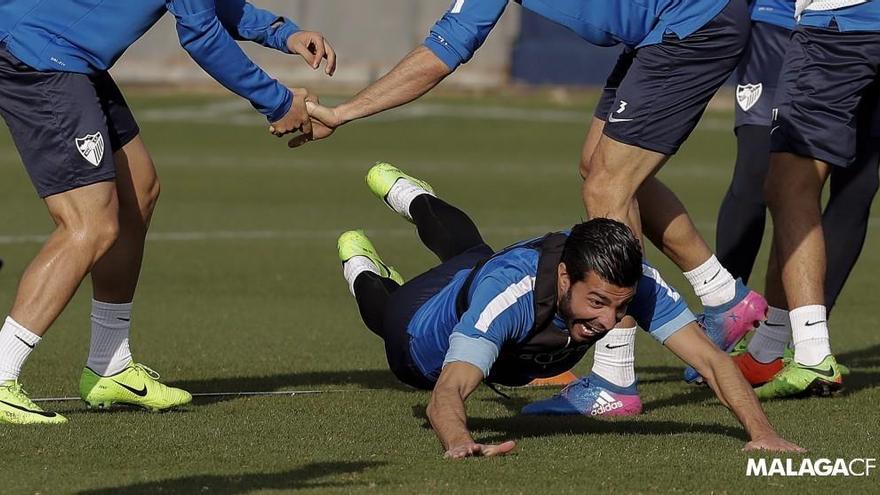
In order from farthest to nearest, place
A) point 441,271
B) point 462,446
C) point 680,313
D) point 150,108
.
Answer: point 150,108 → point 441,271 → point 680,313 → point 462,446

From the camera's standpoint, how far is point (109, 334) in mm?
7246

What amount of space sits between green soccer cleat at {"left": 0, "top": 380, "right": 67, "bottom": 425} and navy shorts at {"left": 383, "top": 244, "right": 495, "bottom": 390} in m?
1.33

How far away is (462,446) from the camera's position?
5664 millimetres

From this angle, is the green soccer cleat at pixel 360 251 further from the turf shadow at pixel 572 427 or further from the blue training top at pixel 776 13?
the blue training top at pixel 776 13

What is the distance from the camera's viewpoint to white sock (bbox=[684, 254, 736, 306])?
7727 mm

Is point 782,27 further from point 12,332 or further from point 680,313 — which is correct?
point 12,332

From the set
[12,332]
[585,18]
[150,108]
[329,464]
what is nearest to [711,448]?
[329,464]

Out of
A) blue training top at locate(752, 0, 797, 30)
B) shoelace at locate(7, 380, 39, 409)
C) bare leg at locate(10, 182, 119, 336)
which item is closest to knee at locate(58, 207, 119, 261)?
bare leg at locate(10, 182, 119, 336)

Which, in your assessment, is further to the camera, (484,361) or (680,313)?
(680,313)

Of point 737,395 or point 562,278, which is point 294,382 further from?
point 737,395

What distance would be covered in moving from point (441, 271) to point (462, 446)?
151cm

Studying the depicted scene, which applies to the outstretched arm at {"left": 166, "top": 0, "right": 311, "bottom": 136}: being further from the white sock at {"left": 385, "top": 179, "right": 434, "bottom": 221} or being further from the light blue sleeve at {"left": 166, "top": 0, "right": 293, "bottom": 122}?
the white sock at {"left": 385, "top": 179, "right": 434, "bottom": 221}

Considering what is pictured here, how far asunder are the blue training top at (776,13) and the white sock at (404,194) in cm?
207

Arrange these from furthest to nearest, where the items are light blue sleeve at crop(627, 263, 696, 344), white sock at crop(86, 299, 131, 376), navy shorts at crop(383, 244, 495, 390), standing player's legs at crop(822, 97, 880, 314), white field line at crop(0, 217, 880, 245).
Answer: white field line at crop(0, 217, 880, 245) < standing player's legs at crop(822, 97, 880, 314) < white sock at crop(86, 299, 131, 376) < navy shorts at crop(383, 244, 495, 390) < light blue sleeve at crop(627, 263, 696, 344)
